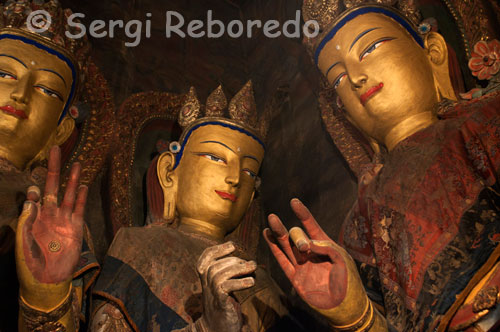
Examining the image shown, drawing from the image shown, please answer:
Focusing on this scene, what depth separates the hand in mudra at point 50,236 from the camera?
238 cm

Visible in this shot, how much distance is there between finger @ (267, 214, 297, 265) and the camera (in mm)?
2379

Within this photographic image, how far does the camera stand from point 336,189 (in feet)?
12.3

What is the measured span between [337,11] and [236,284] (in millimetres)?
2074

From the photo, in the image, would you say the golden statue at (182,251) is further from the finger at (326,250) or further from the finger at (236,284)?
the finger at (326,250)

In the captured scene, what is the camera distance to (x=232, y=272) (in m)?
2.41

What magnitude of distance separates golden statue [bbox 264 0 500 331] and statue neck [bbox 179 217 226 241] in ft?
2.80

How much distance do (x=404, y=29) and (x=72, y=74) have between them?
7.35 feet

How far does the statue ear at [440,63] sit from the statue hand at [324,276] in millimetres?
1386

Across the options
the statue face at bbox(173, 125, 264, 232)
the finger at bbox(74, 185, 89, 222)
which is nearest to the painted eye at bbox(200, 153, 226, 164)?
the statue face at bbox(173, 125, 264, 232)

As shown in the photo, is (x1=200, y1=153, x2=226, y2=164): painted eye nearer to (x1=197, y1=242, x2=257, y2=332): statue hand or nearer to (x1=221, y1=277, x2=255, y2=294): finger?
(x1=197, y1=242, x2=257, y2=332): statue hand

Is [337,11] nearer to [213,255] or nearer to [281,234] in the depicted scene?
[281,234]

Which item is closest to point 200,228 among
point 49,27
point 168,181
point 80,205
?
point 168,181

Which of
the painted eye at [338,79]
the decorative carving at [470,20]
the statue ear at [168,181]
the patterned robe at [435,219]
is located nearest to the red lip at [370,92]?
the painted eye at [338,79]

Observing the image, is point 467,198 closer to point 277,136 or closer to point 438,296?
point 438,296
